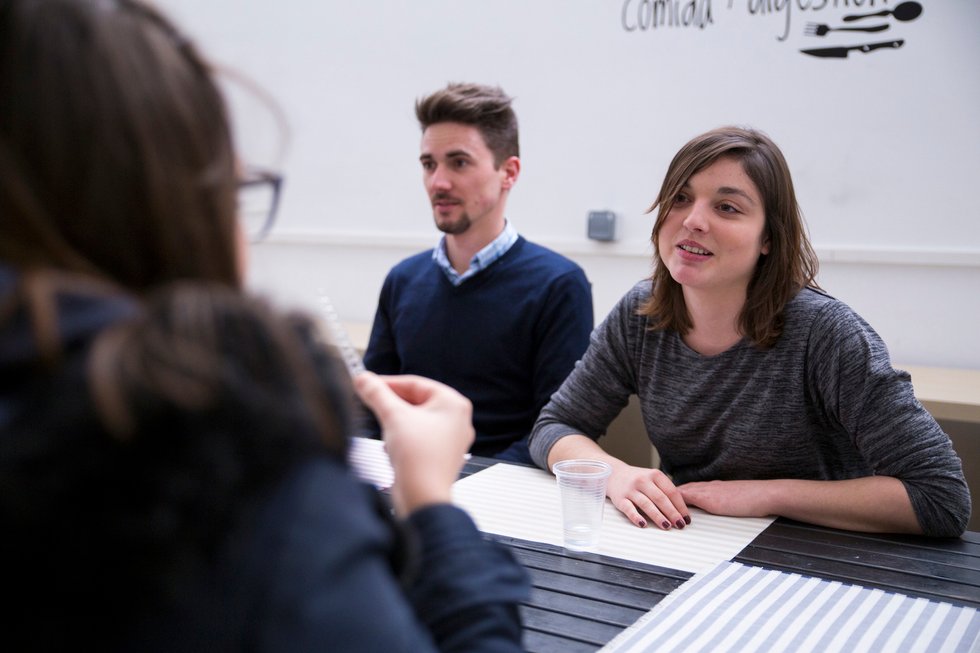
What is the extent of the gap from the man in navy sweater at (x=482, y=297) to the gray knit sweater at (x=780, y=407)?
454 mm

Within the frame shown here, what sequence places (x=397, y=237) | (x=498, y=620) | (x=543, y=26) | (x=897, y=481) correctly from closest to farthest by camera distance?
(x=498, y=620) → (x=897, y=481) → (x=543, y=26) → (x=397, y=237)

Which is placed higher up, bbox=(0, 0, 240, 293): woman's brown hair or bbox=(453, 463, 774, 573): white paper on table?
bbox=(0, 0, 240, 293): woman's brown hair

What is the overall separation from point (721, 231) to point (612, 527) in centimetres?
62

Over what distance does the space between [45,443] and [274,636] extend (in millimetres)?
148

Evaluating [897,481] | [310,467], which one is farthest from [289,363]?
[897,481]

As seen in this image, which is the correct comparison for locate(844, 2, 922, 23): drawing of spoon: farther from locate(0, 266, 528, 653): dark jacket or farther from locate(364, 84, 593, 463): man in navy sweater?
locate(0, 266, 528, 653): dark jacket

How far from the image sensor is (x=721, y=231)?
5.36 feet

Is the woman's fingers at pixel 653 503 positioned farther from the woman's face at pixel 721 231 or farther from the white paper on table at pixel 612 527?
the woman's face at pixel 721 231

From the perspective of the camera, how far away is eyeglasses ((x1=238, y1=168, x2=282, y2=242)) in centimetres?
58

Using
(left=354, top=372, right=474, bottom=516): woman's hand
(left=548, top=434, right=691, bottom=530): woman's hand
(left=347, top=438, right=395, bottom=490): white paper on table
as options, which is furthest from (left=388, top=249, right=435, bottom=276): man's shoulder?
(left=354, top=372, right=474, bottom=516): woman's hand

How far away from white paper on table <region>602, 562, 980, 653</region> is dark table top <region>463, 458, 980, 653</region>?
0.09 feet

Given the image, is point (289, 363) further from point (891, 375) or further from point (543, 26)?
point (543, 26)

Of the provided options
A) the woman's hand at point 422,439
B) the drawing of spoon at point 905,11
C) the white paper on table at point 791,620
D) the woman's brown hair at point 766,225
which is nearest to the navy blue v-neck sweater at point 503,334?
the woman's brown hair at point 766,225

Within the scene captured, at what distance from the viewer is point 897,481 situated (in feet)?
4.40
